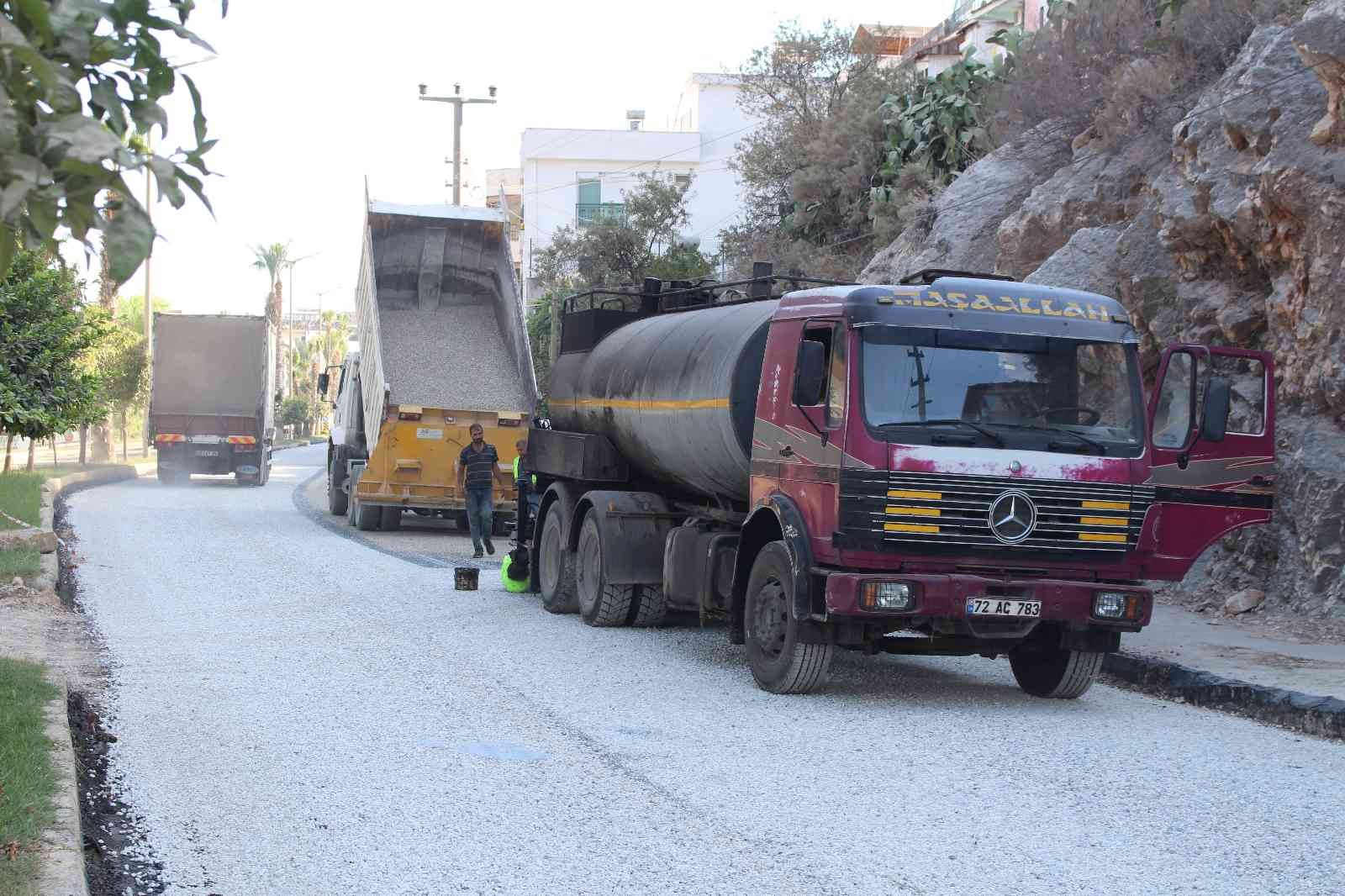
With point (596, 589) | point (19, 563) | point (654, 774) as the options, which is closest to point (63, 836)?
point (654, 774)

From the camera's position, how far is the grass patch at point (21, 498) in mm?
20047

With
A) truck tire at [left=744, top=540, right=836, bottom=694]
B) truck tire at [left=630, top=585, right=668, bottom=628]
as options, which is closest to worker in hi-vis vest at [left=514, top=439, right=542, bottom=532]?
truck tire at [left=630, top=585, right=668, bottom=628]

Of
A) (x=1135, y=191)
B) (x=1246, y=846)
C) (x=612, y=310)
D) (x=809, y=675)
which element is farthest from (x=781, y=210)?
(x=1246, y=846)

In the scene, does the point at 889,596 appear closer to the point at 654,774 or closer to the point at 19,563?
the point at 654,774

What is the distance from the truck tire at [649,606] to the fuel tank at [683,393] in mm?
1008

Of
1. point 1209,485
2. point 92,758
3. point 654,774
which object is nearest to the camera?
point 654,774

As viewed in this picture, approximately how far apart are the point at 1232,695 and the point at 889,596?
260 cm

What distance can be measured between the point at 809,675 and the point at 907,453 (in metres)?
1.67

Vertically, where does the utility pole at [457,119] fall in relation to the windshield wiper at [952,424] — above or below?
above

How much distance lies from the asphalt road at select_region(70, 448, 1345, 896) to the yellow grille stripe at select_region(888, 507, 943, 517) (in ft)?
4.07

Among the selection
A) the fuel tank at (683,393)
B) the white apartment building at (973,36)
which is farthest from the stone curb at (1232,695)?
the white apartment building at (973,36)

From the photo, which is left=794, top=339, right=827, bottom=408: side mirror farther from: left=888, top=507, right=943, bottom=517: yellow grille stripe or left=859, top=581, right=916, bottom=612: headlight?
left=859, top=581, right=916, bottom=612: headlight

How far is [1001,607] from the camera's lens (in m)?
9.16

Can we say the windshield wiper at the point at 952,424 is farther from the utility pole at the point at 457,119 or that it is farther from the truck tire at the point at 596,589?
the utility pole at the point at 457,119
